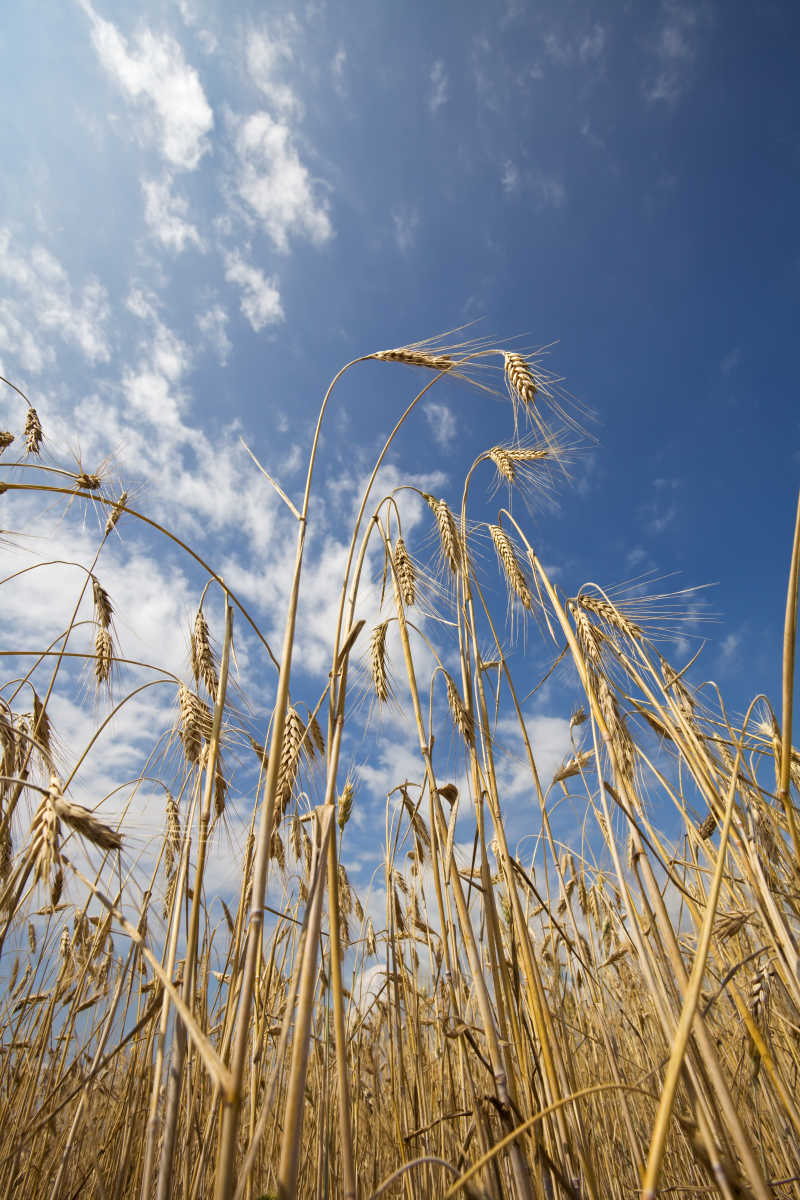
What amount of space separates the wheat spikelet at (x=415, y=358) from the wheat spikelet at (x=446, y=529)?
61 centimetres

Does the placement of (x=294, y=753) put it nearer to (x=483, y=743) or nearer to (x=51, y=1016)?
(x=483, y=743)

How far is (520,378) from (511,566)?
0.82 meters

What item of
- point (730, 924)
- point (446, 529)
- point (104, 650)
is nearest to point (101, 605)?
point (104, 650)

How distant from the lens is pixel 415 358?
6.96ft

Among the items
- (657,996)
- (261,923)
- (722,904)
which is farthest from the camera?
(722,904)

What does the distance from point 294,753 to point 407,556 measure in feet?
3.48

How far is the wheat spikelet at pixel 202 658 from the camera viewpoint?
2096 mm

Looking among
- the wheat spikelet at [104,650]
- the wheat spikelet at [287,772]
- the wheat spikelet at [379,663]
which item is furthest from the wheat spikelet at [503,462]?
the wheat spikelet at [104,650]

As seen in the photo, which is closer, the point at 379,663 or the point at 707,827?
the point at 707,827

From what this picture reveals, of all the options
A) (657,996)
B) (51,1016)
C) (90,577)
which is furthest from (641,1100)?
(90,577)

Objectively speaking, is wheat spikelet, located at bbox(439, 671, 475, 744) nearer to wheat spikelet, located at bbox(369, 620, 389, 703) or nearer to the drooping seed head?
wheat spikelet, located at bbox(369, 620, 389, 703)

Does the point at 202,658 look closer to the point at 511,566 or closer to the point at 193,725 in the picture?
the point at 193,725

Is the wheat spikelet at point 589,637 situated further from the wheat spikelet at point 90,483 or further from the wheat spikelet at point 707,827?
the wheat spikelet at point 90,483

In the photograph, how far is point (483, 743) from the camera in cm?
166
